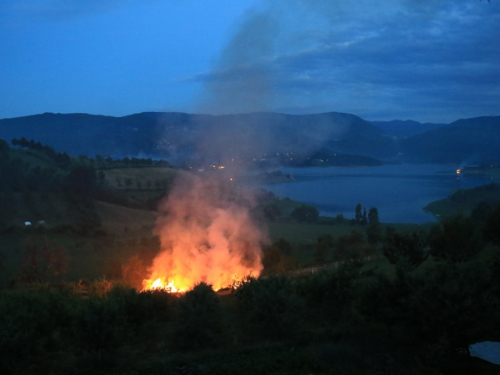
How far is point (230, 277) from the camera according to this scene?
18.1 m

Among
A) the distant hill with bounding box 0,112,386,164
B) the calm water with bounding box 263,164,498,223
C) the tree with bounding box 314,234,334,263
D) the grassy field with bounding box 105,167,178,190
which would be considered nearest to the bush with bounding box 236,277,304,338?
the tree with bounding box 314,234,334,263

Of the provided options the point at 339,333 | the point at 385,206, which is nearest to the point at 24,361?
the point at 339,333

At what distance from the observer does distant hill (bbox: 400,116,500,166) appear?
94119mm

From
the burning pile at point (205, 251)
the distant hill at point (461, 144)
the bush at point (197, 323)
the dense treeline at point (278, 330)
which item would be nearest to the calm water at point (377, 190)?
the distant hill at point (461, 144)

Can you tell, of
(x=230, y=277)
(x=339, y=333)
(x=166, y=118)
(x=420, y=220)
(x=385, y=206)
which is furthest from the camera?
(x=385, y=206)

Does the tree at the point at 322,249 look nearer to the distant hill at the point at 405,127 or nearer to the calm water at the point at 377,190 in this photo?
the calm water at the point at 377,190

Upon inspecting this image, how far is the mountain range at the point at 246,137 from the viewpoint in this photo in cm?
3612

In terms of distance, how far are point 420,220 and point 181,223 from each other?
137ft

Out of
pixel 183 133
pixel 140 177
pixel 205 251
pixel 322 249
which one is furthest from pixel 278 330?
pixel 140 177

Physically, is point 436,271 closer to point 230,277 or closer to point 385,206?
point 230,277

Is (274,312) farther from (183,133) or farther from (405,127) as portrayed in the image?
(405,127)

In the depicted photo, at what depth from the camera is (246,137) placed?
3622cm

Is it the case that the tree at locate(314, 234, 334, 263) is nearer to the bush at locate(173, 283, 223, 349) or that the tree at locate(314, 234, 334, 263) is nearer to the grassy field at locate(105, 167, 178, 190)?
the bush at locate(173, 283, 223, 349)

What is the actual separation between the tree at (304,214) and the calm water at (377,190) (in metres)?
5.67
